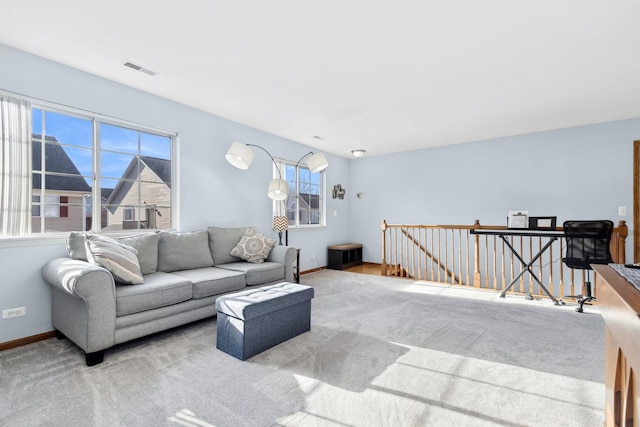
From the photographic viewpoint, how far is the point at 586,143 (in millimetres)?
4723

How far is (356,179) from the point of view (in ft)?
23.7

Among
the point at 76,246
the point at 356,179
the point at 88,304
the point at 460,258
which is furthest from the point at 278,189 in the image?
the point at 356,179

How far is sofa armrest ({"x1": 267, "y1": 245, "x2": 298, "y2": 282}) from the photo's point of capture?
3943 mm

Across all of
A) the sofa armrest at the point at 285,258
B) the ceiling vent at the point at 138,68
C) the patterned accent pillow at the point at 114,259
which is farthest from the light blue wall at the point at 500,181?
the patterned accent pillow at the point at 114,259

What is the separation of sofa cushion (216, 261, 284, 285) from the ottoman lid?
2.12ft

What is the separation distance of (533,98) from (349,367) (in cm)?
369

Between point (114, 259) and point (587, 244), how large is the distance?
491 cm

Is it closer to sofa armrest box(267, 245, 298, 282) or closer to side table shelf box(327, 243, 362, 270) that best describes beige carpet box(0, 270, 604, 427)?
sofa armrest box(267, 245, 298, 282)

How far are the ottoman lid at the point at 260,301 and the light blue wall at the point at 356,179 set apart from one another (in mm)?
1716

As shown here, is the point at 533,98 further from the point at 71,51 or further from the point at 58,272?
the point at 58,272

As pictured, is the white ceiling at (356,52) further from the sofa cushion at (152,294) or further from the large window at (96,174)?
the sofa cushion at (152,294)

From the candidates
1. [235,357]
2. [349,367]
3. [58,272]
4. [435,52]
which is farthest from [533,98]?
[58,272]

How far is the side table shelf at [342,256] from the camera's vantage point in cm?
619

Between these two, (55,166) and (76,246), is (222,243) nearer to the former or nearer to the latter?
(76,246)
